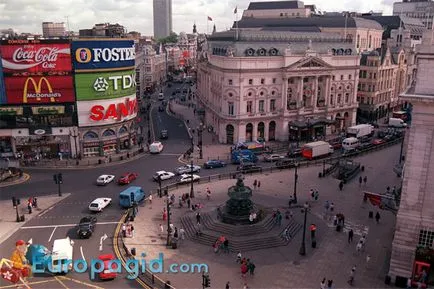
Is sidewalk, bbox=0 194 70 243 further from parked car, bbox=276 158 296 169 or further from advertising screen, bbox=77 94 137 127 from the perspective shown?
parked car, bbox=276 158 296 169

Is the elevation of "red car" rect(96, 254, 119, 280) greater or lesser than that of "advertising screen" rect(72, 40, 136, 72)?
lesser

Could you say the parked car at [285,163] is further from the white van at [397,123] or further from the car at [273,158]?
the white van at [397,123]

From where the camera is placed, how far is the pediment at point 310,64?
8138cm

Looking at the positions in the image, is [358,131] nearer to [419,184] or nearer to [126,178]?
[126,178]

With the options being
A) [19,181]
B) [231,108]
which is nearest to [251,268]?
[19,181]

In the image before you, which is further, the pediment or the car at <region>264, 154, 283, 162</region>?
the pediment

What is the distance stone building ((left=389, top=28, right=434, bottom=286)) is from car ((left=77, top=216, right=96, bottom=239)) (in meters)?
27.8

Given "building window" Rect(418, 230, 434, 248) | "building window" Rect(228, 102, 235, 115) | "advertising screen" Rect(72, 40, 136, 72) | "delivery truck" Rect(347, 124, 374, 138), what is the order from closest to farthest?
"building window" Rect(418, 230, 434, 248) → "advertising screen" Rect(72, 40, 136, 72) → "building window" Rect(228, 102, 235, 115) → "delivery truck" Rect(347, 124, 374, 138)

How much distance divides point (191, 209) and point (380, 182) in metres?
28.6

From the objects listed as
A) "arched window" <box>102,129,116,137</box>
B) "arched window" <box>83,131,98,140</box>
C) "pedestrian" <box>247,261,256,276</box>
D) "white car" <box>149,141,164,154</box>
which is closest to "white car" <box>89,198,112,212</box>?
Answer: "pedestrian" <box>247,261,256,276</box>

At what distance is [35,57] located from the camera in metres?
66.7

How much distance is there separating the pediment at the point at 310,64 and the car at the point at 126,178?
3679 cm

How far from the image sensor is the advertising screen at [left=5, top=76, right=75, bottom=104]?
67188 millimetres

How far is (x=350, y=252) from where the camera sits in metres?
40.8
